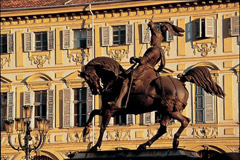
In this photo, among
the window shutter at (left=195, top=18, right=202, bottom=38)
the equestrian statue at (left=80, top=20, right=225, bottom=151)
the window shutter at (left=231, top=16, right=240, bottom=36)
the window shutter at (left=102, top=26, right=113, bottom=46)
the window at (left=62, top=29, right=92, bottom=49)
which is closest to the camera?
the equestrian statue at (left=80, top=20, right=225, bottom=151)

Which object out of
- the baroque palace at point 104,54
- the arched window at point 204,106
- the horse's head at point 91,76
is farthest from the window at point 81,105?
the horse's head at point 91,76

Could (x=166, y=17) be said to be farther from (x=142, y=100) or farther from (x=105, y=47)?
(x=142, y=100)

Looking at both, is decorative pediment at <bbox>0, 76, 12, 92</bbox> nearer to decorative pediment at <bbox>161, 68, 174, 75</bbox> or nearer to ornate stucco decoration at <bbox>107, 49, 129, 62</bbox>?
ornate stucco decoration at <bbox>107, 49, 129, 62</bbox>

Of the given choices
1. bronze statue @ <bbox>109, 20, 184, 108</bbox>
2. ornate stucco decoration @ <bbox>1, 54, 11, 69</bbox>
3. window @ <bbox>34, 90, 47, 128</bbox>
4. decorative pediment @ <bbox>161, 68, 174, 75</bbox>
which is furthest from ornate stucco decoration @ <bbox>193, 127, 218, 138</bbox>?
bronze statue @ <bbox>109, 20, 184, 108</bbox>

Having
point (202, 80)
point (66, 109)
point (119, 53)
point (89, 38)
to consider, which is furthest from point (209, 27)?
point (202, 80)

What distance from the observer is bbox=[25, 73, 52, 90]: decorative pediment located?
53.8 metres

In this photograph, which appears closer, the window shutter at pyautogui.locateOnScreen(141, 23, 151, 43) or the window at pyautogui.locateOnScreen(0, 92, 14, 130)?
the window shutter at pyautogui.locateOnScreen(141, 23, 151, 43)

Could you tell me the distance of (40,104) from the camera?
53.6 metres

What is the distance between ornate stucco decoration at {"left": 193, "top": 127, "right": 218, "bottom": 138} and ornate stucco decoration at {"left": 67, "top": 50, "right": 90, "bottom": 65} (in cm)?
673

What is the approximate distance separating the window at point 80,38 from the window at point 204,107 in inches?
255

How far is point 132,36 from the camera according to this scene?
52.2m

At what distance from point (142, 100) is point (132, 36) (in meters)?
25.2

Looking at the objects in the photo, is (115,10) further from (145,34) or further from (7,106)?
(7,106)

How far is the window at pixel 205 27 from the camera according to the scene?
50562mm
